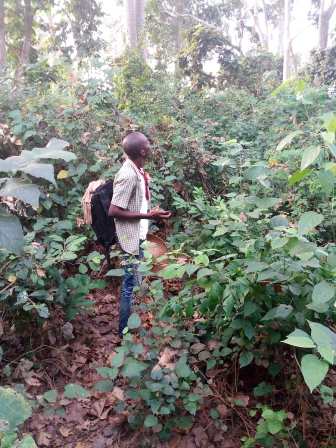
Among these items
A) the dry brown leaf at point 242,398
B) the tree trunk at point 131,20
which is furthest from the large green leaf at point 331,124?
the tree trunk at point 131,20

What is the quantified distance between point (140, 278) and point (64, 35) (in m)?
18.0

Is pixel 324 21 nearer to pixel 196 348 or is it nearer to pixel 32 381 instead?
pixel 196 348

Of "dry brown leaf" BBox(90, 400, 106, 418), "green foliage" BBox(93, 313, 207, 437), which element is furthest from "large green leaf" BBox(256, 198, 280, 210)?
"dry brown leaf" BBox(90, 400, 106, 418)

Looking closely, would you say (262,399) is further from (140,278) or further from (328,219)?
(328,219)

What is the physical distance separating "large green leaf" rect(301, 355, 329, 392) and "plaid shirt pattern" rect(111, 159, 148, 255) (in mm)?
2226

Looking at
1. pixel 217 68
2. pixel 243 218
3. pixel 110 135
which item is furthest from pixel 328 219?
pixel 217 68

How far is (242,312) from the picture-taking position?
8.43ft

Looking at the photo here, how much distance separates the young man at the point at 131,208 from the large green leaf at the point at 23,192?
207 cm

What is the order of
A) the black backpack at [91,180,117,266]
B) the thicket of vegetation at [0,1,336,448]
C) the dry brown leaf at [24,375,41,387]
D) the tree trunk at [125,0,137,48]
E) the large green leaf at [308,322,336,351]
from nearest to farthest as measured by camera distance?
the large green leaf at [308,322,336,351], the thicket of vegetation at [0,1,336,448], the dry brown leaf at [24,375,41,387], the black backpack at [91,180,117,266], the tree trunk at [125,0,137,48]

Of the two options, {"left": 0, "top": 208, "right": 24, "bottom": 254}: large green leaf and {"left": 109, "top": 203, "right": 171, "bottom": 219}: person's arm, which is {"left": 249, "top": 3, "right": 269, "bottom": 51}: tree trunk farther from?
{"left": 0, "top": 208, "right": 24, "bottom": 254}: large green leaf

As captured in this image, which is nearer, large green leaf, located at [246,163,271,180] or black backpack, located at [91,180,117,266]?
large green leaf, located at [246,163,271,180]

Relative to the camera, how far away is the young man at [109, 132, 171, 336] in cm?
328

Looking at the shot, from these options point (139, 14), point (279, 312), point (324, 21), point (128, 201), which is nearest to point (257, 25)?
point (324, 21)

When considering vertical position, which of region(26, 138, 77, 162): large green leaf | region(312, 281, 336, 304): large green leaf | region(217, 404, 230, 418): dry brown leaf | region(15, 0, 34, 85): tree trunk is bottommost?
region(217, 404, 230, 418): dry brown leaf
